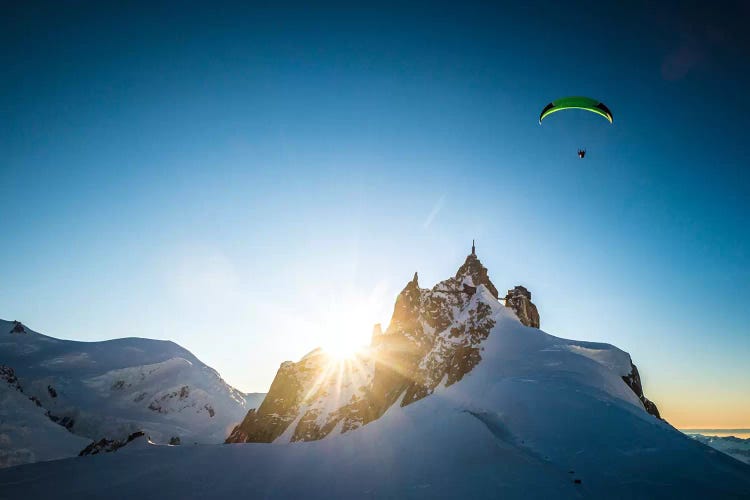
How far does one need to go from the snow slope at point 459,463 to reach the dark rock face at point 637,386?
13385mm

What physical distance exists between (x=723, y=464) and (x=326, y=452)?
56.1ft

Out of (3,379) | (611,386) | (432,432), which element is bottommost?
(3,379)

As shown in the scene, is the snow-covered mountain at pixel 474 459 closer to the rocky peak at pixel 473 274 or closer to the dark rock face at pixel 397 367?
the dark rock face at pixel 397 367

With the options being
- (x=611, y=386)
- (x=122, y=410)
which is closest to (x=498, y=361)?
(x=611, y=386)

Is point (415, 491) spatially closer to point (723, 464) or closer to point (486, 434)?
point (486, 434)

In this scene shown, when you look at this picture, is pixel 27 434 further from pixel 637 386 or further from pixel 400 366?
pixel 637 386

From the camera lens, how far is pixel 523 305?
67.4 meters

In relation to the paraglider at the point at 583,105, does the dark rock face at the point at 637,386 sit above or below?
below

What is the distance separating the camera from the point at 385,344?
87812 millimetres

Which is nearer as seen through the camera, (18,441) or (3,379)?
(18,441)

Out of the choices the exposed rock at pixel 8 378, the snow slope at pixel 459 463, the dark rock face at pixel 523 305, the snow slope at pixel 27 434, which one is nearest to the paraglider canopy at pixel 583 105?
the snow slope at pixel 459 463

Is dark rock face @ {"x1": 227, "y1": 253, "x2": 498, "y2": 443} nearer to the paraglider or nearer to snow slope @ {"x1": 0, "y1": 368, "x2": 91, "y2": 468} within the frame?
the paraglider

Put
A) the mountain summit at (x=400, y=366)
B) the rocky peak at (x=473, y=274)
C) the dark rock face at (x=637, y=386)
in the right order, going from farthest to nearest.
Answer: the rocky peak at (x=473, y=274)
the mountain summit at (x=400, y=366)
the dark rock face at (x=637, y=386)

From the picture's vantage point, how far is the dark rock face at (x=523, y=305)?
66213 millimetres
